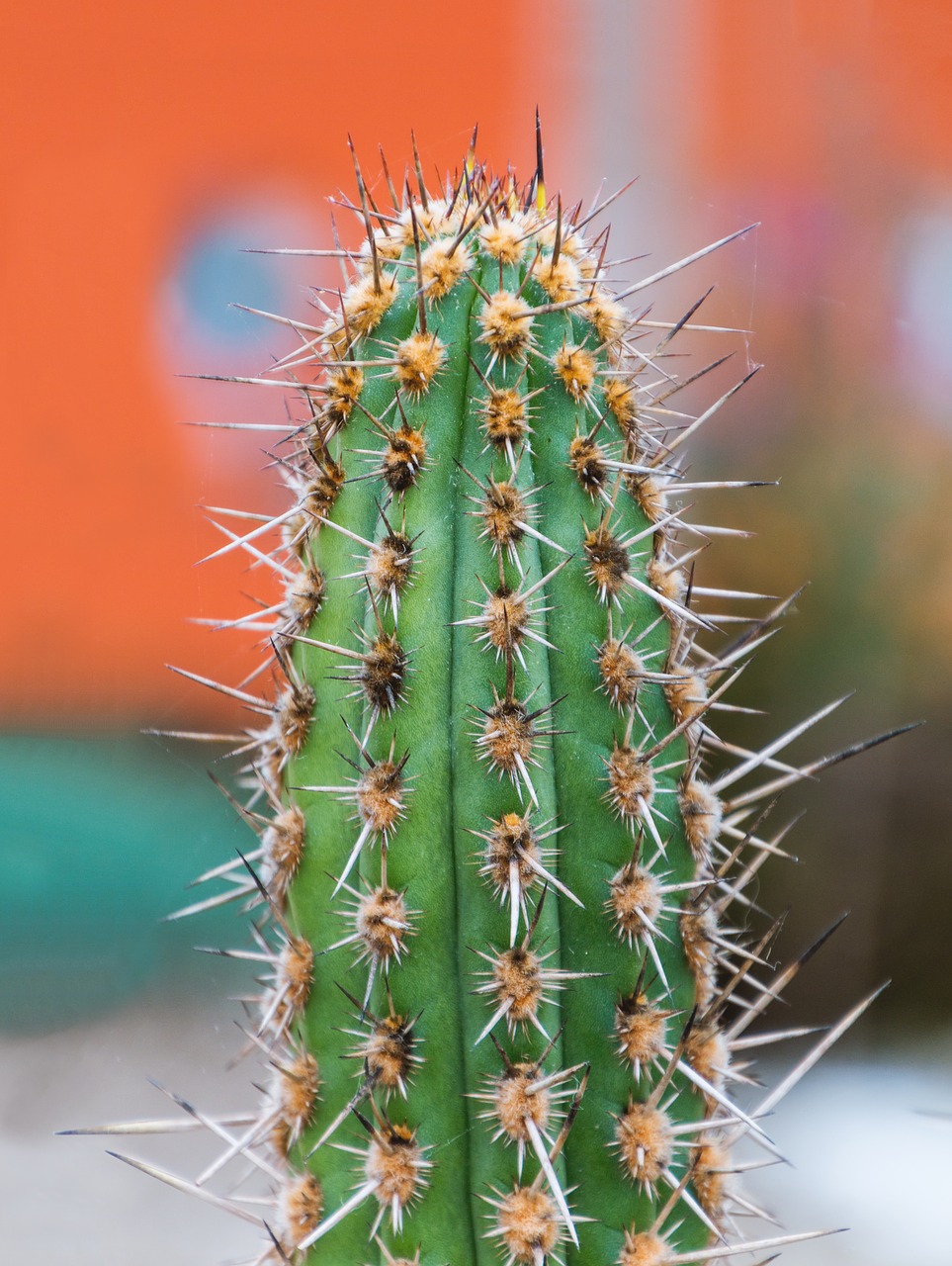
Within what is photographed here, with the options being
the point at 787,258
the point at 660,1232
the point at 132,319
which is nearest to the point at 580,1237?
the point at 660,1232

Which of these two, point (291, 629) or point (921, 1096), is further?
point (921, 1096)

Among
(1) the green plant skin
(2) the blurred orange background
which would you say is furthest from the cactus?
(2) the blurred orange background

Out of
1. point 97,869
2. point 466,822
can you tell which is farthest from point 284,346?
point 466,822

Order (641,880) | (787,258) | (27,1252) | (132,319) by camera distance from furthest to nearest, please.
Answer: (787,258) → (132,319) → (27,1252) → (641,880)

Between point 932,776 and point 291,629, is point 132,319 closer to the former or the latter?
A: point 291,629

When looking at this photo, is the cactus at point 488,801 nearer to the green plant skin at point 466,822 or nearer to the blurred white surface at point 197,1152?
the green plant skin at point 466,822

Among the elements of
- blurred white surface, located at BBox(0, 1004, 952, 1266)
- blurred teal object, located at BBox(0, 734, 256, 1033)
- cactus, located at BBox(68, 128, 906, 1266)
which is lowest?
blurred white surface, located at BBox(0, 1004, 952, 1266)

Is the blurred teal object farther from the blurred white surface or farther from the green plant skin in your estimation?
the green plant skin
